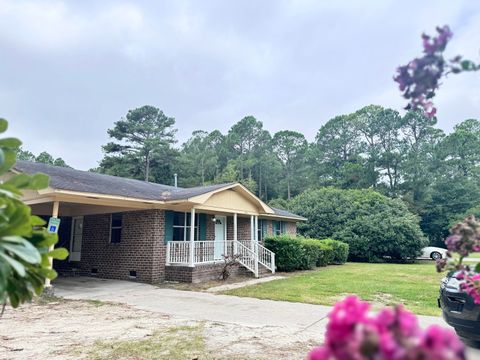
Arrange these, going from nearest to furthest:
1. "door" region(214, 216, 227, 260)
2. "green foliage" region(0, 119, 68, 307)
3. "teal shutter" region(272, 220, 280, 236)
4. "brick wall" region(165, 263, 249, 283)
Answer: "green foliage" region(0, 119, 68, 307) → "brick wall" region(165, 263, 249, 283) → "door" region(214, 216, 227, 260) → "teal shutter" region(272, 220, 280, 236)

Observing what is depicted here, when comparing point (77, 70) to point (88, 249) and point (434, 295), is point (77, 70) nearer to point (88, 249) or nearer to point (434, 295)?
point (88, 249)

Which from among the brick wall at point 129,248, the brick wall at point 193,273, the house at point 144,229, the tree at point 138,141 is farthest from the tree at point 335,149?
the brick wall at point 129,248

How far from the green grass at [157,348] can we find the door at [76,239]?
10048mm

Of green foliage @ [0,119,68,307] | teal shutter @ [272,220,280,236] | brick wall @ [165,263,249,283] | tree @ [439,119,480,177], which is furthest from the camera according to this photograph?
tree @ [439,119,480,177]

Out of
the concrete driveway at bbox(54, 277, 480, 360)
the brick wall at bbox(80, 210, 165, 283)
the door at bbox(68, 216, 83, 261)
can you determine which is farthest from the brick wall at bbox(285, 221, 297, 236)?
the concrete driveway at bbox(54, 277, 480, 360)

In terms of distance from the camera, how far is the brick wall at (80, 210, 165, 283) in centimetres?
1220

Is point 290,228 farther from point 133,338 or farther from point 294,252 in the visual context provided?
point 133,338

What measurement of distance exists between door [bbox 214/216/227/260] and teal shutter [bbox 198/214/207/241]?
623mm

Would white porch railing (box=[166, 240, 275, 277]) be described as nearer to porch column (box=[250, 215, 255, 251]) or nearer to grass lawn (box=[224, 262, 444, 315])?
porch column (box=[250, 215, 255, 251])

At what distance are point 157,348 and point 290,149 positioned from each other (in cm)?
4521

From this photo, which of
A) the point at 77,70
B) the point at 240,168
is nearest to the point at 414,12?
the point at 77,70

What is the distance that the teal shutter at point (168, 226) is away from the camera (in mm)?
12748

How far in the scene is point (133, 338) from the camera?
536 cm

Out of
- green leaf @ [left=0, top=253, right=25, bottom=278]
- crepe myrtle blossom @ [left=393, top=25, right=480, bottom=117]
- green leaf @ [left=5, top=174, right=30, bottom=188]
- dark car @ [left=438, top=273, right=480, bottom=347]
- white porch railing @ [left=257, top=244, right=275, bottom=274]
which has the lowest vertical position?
dark car @ [left=438, top=273, right=480, bottom=347]
